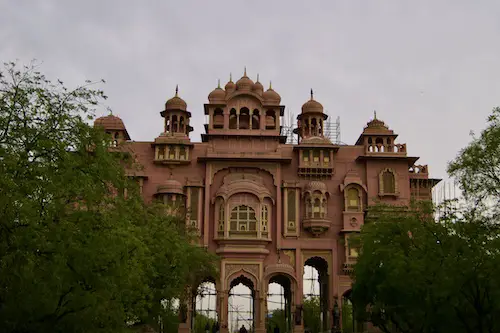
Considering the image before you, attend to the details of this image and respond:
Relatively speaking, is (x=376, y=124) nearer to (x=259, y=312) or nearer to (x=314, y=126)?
(x=314, y=126)

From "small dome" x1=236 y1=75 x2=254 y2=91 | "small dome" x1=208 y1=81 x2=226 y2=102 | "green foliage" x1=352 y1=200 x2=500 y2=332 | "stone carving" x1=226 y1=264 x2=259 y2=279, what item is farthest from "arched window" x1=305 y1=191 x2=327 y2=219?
"green foliage" x1=352 y1=200 x2=500 y2=332

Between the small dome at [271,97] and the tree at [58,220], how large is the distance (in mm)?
24624

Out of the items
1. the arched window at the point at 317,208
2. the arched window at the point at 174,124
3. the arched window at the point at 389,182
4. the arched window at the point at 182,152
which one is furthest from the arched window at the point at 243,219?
the arched window at the point at 389,182

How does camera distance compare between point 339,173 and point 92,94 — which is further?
point 339,173

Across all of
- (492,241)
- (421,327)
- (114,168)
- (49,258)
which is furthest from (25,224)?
(421,327)

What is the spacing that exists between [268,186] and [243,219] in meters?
2.77

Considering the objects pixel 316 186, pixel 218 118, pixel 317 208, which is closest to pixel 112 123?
pixel 218 118

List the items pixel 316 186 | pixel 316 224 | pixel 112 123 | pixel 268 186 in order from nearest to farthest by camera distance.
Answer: pixel 316 224 → pixel 316 186 → pixel 268 186 → pixel 112 123

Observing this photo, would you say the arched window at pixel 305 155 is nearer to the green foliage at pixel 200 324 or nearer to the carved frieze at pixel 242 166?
the carved frieze at pixel 242 166

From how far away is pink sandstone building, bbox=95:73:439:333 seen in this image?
38.4 m

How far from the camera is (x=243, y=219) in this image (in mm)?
39281

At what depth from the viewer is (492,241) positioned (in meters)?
19.2

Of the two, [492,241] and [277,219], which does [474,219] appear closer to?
[492,241]

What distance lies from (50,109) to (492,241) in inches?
524
